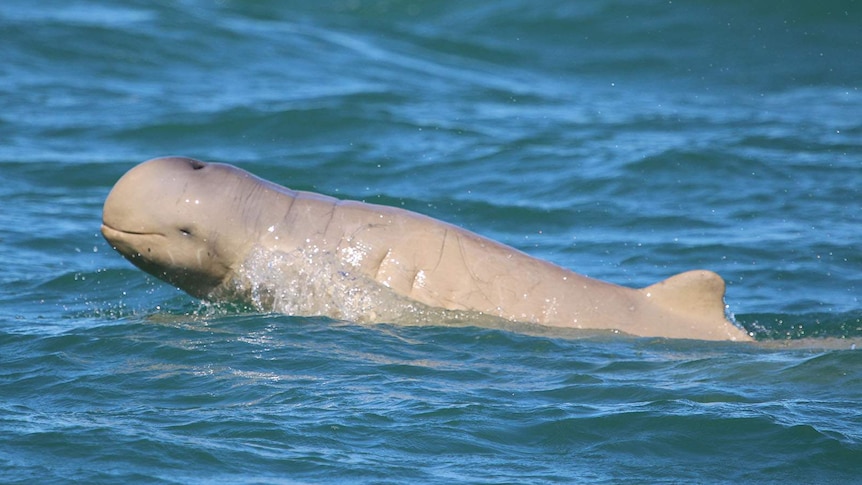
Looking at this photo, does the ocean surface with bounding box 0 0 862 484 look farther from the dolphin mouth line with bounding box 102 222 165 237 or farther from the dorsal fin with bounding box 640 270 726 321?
the dolphin mouth line with bounding box 102 222 165 237

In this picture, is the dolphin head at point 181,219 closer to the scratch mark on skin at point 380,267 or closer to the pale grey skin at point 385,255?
the pale grey skin at point 385,255

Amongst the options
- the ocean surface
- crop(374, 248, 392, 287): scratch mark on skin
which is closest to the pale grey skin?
crop(374, 248, 392, 287): scratch mark on skin

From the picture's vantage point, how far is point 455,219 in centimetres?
1434

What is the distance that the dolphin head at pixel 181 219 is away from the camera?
8812 millimetres

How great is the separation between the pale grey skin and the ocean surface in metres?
0.28

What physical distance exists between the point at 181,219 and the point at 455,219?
579 centimetres

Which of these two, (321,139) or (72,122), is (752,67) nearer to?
(321,139)

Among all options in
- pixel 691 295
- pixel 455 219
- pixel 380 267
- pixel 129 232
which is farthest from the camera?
pixel 455 219

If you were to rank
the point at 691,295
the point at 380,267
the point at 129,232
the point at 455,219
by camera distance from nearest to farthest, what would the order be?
the point at 129,232 → the point at 380,267 → the point at 691,295 → the point at 455,219

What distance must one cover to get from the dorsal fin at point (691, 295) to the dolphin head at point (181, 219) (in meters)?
2.86

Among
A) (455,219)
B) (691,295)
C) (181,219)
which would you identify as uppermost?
(181,219)

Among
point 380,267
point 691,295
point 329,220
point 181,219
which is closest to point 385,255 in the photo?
point 380,267

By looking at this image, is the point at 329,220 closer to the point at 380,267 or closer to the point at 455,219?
the point at 380,267

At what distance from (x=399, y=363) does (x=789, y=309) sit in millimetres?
4399
